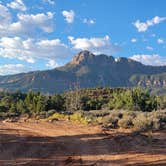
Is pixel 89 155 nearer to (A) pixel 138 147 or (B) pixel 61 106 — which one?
(A) pixel 138 147

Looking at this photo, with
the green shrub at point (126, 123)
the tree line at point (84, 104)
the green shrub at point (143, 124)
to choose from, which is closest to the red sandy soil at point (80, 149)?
the green shrub at point (143, 124)

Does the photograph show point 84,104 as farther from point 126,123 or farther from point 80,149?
point 80,149

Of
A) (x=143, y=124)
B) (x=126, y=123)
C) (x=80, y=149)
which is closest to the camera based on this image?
(x=80, y=149)

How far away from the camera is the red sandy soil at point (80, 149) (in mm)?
14219

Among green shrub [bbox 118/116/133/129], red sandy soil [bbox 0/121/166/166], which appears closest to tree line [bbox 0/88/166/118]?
green shrub [bbox 118/116/133/129]

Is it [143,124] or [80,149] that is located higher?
[143,124]

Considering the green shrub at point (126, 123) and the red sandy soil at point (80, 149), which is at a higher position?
the green shrub at point (126, 123)

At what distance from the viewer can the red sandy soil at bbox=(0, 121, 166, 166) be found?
14219mm

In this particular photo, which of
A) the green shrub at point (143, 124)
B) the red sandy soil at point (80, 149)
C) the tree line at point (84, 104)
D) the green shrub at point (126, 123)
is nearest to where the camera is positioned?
the red sandy soil at point (80, 149)

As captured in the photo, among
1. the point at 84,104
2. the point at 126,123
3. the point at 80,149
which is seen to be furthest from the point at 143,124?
the point at 84,104

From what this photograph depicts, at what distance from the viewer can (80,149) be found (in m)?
17.0

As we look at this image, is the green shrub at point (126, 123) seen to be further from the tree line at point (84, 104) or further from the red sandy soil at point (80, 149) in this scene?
the tree line at point (84, 104)

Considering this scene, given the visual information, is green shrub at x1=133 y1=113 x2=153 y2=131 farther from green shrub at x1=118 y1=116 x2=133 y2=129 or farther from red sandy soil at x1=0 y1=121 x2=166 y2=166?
red sandy soil at x1=0 y1=121 x2=166 y2=166

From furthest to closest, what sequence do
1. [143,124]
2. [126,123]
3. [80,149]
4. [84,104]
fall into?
[84,104]
[126,123]
[143,124]
[80,149]
